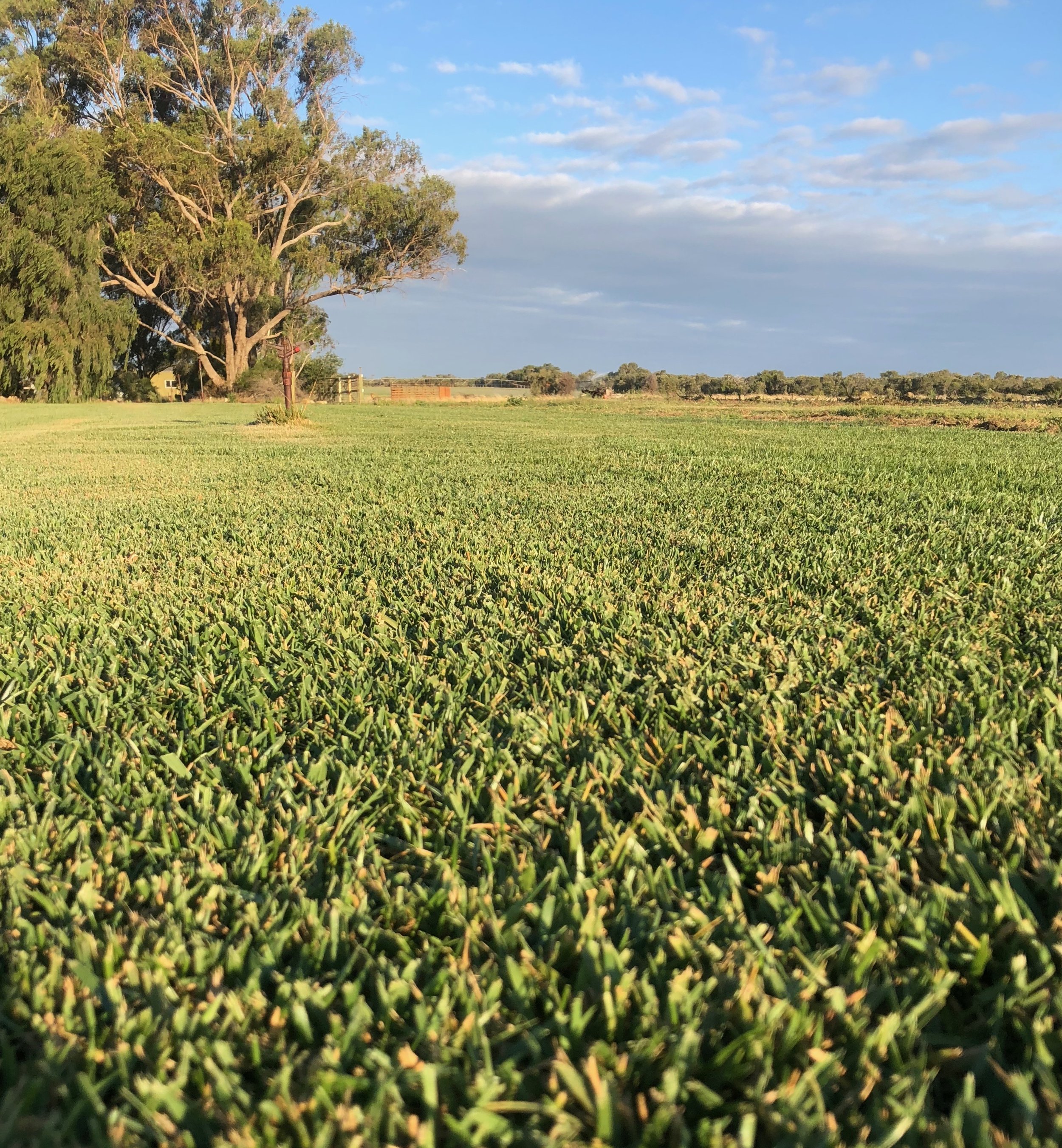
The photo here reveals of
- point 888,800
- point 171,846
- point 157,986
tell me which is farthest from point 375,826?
point 888,800

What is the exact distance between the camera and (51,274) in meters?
26.0

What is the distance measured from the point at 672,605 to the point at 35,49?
4152 cm

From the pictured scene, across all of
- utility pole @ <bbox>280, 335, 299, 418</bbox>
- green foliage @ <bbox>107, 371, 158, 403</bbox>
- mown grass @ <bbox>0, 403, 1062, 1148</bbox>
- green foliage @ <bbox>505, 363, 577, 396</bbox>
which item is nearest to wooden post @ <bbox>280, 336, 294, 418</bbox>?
utility pole @ <bbox>280, 335, 299, 418</bbox>

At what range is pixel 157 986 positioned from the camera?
0.97 metres

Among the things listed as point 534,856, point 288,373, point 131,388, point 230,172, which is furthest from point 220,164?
point 534,856

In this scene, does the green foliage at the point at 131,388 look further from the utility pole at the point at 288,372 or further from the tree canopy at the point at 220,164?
the utility pole at the point at 288,372

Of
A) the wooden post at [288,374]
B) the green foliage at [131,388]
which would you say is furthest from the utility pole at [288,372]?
→ the green foliage at [131,388]

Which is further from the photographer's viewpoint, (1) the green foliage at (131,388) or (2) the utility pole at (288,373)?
(1) the green foliage at (131,388)

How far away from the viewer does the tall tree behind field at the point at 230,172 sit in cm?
3197

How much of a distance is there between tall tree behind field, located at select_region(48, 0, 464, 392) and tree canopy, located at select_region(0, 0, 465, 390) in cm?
A: 7

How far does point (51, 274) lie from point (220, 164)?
11.7 m

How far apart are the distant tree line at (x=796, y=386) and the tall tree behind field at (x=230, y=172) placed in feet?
65.1

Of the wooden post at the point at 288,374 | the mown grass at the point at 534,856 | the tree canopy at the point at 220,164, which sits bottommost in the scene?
the mown grass at the point at 534,856

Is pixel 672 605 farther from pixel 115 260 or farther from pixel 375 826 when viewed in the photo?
pixel 115 260
